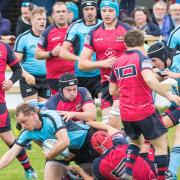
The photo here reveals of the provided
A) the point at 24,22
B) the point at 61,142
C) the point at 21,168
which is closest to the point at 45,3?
the point at 24,22

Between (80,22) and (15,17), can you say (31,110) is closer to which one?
(80,22)

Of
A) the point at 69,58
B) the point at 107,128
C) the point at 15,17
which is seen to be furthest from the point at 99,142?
the point at 15,17

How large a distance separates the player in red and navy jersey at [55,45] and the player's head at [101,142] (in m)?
3.63

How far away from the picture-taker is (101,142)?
33.0ft

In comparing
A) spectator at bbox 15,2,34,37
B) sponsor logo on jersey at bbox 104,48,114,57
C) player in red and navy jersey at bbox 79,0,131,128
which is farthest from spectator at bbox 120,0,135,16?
sponsor logo on jersey at bbox 104,48,114,57

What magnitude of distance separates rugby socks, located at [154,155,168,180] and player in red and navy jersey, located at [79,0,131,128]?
186 centimetres

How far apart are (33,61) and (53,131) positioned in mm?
4459

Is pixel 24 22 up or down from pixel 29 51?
down

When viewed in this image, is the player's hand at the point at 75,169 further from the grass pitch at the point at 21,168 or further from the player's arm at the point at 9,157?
the grass pitch at the point at 21,168

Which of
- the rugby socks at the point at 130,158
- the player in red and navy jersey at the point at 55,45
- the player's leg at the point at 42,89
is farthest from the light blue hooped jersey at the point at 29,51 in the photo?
→ the rugby socks at the point at 130,158

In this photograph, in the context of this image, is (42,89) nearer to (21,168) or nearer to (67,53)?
(67,53)

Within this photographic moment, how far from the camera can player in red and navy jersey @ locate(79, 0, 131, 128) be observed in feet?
38.0

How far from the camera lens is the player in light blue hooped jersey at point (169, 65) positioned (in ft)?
34.0

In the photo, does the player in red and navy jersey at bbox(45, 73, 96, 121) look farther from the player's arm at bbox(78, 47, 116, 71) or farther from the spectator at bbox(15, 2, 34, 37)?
the spectator at bbox(15, 2, 34, 37)
